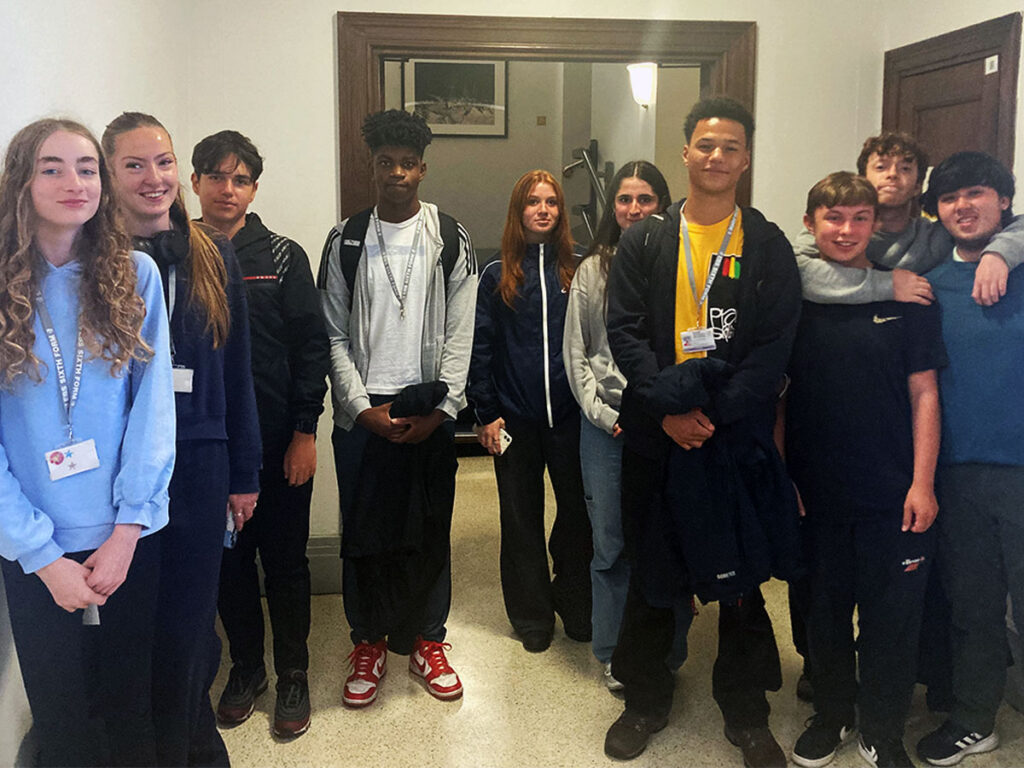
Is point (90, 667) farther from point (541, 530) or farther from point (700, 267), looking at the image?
point (700, 267)

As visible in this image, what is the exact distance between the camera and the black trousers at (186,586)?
5.65 feet

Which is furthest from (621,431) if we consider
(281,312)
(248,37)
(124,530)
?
(248,37)

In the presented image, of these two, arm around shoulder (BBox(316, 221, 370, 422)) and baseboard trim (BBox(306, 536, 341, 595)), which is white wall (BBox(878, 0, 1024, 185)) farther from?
baseboard trim (BBox(306, 536, 341, 595))

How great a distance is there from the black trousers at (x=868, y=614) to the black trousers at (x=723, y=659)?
137 millimetres

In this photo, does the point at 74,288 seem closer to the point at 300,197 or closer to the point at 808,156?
the point at 300,197

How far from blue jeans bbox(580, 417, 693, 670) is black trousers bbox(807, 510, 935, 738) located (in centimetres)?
41

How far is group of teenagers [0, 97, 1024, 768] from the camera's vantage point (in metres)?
1.52

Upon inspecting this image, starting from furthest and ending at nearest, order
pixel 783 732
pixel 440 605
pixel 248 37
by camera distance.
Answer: pixel 248 37
pixel 440 605
pixel 783 732

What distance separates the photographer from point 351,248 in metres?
2.38

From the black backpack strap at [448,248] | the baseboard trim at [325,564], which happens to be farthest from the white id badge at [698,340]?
the baseboard trim at [325,564]

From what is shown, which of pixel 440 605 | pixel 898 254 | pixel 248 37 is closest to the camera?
pixel 898 254

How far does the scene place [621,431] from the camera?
7.63 feet

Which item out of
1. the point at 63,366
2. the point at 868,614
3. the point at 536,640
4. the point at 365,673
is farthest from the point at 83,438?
the point at 868,614

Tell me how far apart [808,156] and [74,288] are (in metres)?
2.72
